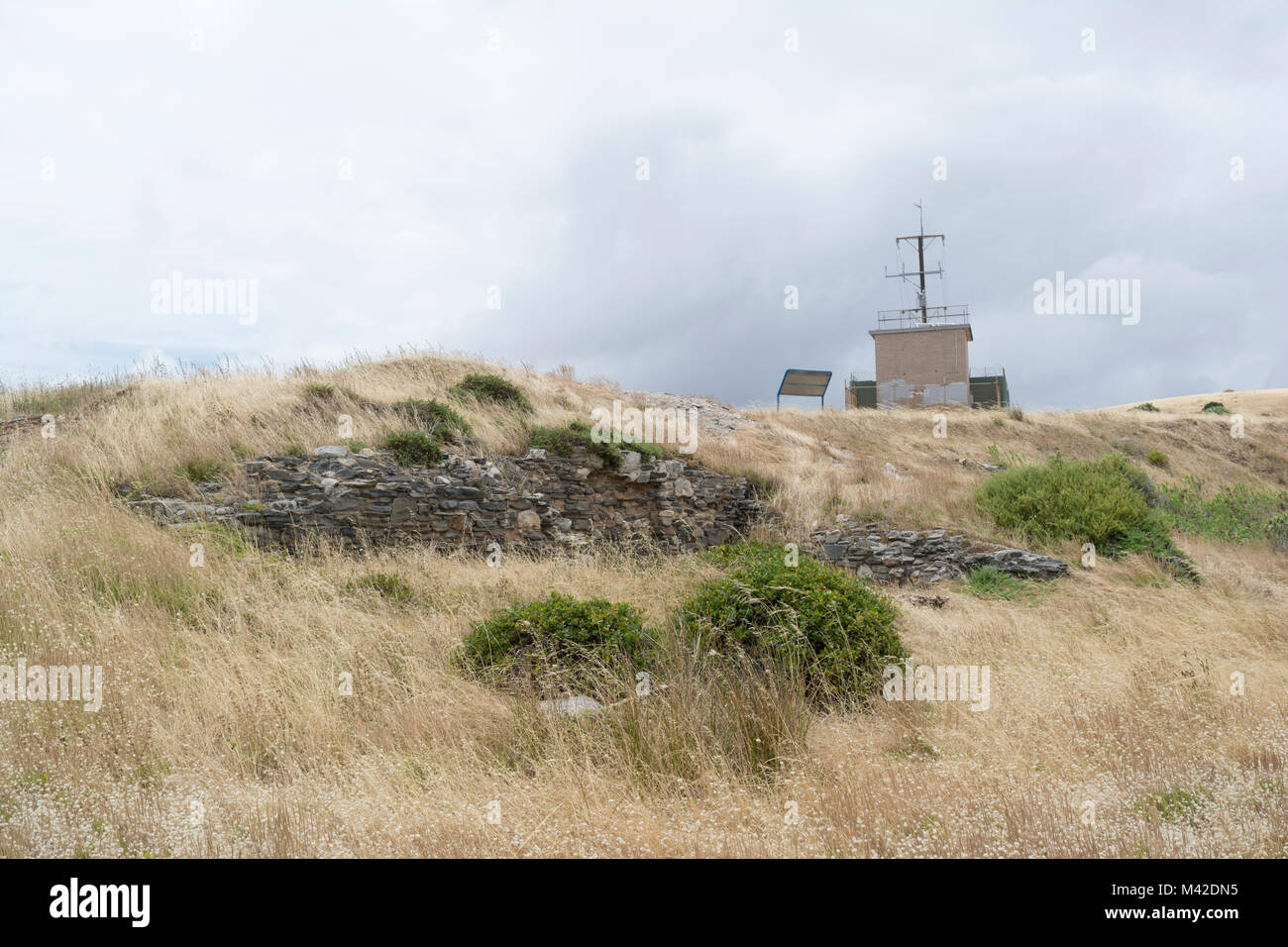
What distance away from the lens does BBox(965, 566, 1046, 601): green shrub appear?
35.0 feet

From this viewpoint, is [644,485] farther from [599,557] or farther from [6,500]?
[6,500]

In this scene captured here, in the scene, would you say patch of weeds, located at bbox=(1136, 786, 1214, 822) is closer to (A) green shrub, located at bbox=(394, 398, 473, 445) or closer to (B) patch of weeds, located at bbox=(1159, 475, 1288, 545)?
(B) patch of weeds, located at bbox=(1159, 475, 1288, 545)

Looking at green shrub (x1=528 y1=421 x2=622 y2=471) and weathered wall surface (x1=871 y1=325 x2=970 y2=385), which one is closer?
green shrub (x1=528 y1=421 x2=622 y2=471)

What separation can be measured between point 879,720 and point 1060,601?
5.88 metres

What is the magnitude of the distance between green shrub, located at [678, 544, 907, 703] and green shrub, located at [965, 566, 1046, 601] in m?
4.87

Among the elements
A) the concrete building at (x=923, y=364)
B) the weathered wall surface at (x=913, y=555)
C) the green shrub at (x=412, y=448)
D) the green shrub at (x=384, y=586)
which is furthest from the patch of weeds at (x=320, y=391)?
the concrete building at (x=923, y=364)

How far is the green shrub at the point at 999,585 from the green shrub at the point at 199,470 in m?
11.5

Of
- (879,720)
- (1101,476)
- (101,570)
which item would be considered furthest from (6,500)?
(1101,476)

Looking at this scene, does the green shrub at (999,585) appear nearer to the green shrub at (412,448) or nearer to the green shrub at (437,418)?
the green shrub at (412,448)

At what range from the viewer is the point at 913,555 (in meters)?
12.9

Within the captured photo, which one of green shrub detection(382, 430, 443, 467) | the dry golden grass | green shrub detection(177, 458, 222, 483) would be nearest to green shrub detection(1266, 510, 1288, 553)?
the dry golden grass

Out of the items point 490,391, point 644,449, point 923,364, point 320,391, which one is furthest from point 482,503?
point 923,364

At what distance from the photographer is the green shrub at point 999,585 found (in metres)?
10.7

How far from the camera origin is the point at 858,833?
350 centimetres
